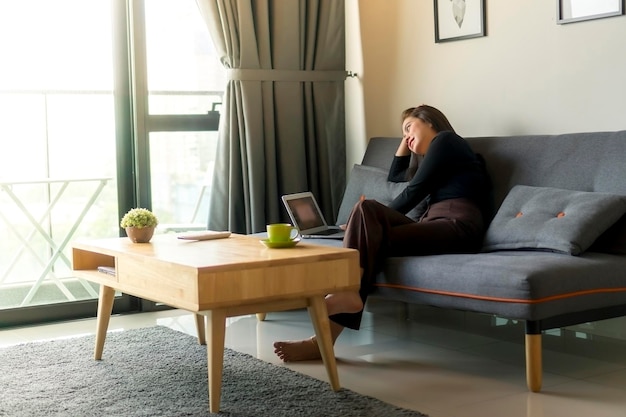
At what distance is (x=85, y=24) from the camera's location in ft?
14.9

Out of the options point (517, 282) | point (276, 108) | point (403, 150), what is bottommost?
point (517, 282)

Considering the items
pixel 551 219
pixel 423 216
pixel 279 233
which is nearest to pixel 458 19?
pixel 423 216

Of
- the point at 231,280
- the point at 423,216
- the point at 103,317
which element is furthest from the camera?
the point at 423,216

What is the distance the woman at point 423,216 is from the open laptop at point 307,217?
416mm

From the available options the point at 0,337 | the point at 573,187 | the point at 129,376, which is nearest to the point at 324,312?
the point at 129,376

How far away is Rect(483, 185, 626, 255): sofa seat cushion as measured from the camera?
3182 millimetres

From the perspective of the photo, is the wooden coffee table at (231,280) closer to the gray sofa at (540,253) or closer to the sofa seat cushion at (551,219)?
the gray sofa at (540,253)

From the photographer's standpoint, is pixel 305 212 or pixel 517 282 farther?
pixel 305 212

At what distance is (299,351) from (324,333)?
46 cm

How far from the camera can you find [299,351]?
3398 millimetres

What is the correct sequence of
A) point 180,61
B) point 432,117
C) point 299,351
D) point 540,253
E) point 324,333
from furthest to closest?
point 180,61 → point 432,117 → point 299,351 → point 540,253 → point 324,333

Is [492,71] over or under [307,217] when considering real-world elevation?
over

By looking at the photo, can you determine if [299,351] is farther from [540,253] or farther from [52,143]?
[52,143]

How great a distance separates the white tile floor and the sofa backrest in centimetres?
62
